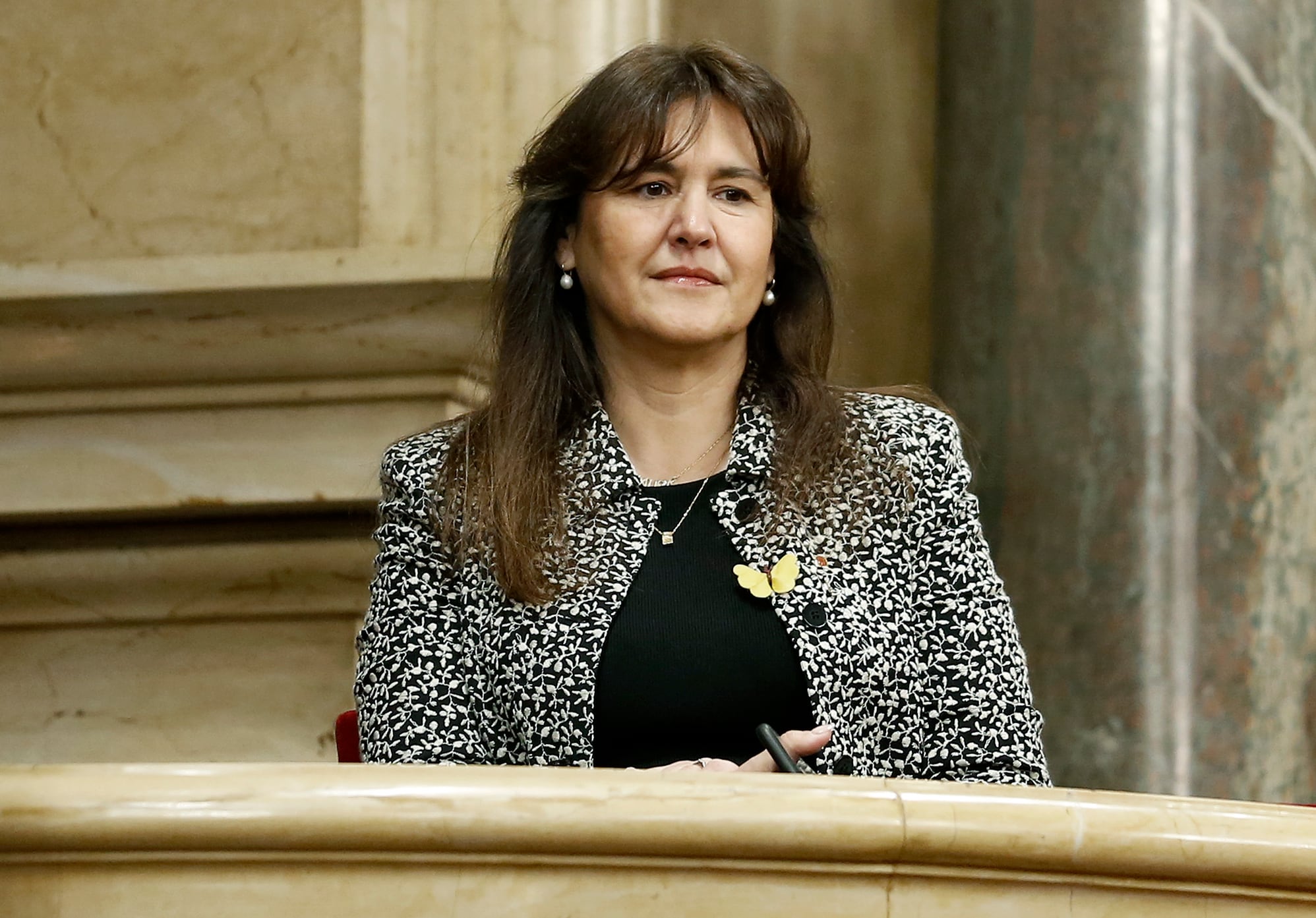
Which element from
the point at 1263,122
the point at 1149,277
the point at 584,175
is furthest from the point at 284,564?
the point at 1263,122

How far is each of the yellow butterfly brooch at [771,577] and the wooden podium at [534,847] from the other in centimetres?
83

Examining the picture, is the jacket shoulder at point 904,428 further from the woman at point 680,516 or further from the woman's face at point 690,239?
the woman's face at point 690,239

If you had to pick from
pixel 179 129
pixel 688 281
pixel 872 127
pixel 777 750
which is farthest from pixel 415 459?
pixel 872 127

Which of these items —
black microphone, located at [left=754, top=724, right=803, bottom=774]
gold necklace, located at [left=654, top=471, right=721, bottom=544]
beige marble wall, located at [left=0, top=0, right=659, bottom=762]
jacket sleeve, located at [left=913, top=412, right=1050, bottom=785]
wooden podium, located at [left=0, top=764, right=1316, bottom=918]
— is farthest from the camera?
beige marble wall, located at [left=0, top=0, right=659, bottom=762]

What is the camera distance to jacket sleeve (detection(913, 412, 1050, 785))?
5.66 feet

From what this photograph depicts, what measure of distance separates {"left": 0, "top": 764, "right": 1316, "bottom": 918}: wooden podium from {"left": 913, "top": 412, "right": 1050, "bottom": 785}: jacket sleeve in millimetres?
792

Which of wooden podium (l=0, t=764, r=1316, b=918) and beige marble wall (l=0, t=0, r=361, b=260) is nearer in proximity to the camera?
wooden podium (l=0, t=764, r=1316, b=918)

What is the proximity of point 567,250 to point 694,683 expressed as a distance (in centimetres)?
57

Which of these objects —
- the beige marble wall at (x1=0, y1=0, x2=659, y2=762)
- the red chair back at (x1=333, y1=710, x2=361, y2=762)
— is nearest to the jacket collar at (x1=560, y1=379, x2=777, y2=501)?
the red chair back at (x1=333, y1=710, x2=361, y2=762)

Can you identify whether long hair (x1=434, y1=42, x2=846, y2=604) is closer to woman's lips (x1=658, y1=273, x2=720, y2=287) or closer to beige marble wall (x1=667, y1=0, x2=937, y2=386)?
woman's lips (x1=658, y1=273, x2=720, y2=287)

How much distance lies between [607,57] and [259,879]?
1.78 metres

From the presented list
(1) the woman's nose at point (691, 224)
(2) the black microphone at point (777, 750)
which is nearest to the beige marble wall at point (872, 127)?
(1) the woman's nose at point (691, 224)

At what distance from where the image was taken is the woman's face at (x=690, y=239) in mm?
1866

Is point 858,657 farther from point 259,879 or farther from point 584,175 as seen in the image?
point 259,879
